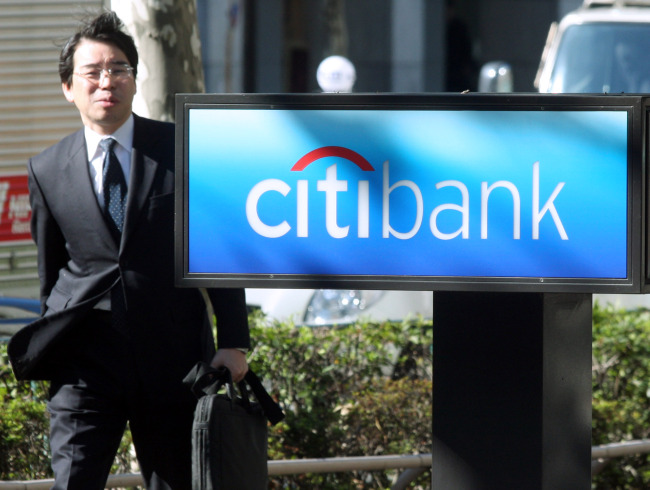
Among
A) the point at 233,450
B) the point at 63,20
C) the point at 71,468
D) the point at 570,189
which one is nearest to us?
the point at 570,189

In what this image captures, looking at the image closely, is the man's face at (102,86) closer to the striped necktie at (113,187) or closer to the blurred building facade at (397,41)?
the striped necktie at (113,187)

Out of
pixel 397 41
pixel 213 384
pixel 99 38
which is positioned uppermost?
pixel 397 41

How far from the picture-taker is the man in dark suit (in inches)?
131

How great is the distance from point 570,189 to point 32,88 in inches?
278

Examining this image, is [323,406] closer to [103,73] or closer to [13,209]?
[103,73]

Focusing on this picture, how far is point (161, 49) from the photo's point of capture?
16.4 feet

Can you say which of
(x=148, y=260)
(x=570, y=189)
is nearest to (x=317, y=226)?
(x=570, y=189)

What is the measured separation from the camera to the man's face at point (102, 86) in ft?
11.3

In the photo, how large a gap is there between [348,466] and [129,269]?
150 cm

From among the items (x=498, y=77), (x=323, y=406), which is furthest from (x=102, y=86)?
(x=498, y=77)

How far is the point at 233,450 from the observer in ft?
9.82

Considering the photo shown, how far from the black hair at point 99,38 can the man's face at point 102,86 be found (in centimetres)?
2

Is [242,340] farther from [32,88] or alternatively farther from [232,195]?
[32,88]

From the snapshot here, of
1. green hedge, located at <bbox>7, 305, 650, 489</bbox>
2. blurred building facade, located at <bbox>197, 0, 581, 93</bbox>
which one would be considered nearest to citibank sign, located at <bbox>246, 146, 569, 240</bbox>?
green hedge, located at <bbox>7, 305, 650, 489</bbox>
